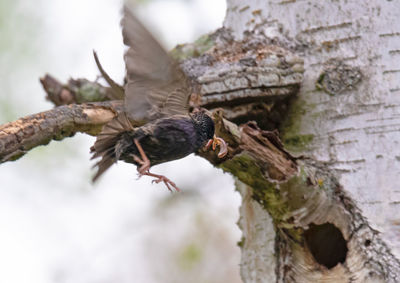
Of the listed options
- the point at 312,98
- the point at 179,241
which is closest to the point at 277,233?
the point at 312,98

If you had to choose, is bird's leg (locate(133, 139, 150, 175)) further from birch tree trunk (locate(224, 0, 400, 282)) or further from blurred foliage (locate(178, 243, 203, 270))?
blurred foliage (locate(178, 243, 203, 270))

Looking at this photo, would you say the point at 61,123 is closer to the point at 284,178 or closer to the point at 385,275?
the point at 284,178

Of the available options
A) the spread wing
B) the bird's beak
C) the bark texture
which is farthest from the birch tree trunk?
the spread wing

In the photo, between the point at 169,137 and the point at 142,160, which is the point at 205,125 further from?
the point at 142,160

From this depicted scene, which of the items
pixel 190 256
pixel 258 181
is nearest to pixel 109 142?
pixel 258 181

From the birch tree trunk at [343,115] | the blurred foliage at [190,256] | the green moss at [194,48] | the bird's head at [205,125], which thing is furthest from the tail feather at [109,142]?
the blurred foliage at [190,256]
